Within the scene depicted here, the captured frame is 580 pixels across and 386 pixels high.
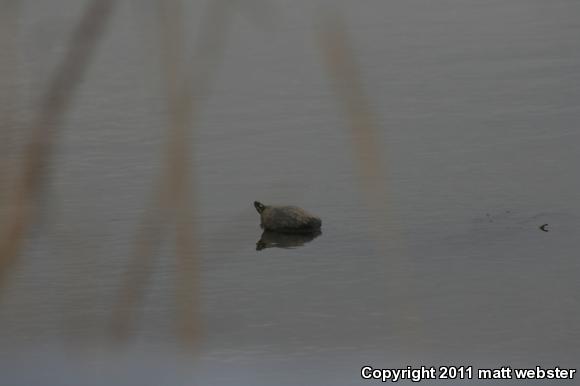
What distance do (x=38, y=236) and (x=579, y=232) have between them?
2.06m

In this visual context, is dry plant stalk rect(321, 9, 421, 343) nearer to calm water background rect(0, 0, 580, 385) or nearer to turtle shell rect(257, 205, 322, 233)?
calm water background rect(0, 0, 580, 385)

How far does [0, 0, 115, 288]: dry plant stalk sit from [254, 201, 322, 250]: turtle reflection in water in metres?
2.91

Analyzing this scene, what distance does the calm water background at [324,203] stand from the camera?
384cm

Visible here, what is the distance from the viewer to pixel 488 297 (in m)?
4.27

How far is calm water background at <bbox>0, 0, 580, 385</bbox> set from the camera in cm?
384

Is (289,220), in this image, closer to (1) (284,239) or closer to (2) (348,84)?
(1) (284,239)

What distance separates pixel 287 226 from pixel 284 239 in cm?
6

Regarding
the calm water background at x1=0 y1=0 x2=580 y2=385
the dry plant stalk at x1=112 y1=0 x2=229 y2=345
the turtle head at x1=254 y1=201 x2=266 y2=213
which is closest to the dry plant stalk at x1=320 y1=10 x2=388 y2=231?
the dry plant stalk at x1=112 y1=0 x2=229 y2=345

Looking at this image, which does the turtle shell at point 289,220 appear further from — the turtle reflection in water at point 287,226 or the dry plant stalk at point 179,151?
the dry plant stalk at point 179,151

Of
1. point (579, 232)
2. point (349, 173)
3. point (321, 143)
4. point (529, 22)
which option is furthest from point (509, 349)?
point (529, 22)

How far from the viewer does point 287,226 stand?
503 centimetres

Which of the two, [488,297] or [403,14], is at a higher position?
[403,14]

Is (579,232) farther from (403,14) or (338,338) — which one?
(403,14)

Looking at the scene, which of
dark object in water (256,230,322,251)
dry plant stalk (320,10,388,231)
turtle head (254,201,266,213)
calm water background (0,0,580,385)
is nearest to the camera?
dry plant stalk (320,10,388,231)
